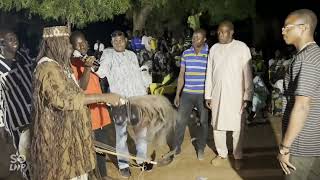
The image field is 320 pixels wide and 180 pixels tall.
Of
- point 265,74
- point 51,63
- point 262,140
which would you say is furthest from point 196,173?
point 265,74

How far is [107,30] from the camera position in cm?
1986

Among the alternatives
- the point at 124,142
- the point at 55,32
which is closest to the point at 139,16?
the point at 124,142

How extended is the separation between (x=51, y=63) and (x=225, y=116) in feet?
10.1

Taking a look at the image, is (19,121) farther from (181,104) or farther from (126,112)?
(181,104)

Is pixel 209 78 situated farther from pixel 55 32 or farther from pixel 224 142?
pixel 55 32

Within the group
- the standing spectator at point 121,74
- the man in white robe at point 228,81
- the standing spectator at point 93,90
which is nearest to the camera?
the standing spectator at point 93,90

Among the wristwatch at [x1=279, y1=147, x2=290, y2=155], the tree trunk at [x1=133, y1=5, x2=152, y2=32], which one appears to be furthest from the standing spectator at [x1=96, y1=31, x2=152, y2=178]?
the tree trunk at [x1=133, y1=5, x2=152, y2=32]

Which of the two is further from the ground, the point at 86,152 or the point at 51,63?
the point at 51,63

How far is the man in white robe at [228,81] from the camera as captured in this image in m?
5.96

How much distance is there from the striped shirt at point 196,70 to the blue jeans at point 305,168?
286cm

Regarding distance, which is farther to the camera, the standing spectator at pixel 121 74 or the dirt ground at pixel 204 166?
the dirt ground at pixel 204 166

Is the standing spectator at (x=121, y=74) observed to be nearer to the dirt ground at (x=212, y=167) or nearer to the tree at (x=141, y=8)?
the dirt ground at (x=212, y=167)

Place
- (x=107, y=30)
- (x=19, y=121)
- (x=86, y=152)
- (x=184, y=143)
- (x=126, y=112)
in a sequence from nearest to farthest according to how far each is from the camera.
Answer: (x=86, y=152), (x=19, y=121), (x=126, y=112), (x=184, y=143), (x=107, y=30)

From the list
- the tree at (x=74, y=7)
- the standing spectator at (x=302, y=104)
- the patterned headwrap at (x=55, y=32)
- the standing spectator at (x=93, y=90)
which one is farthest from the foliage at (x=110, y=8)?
the standing spectator at (x=302, y=104)
